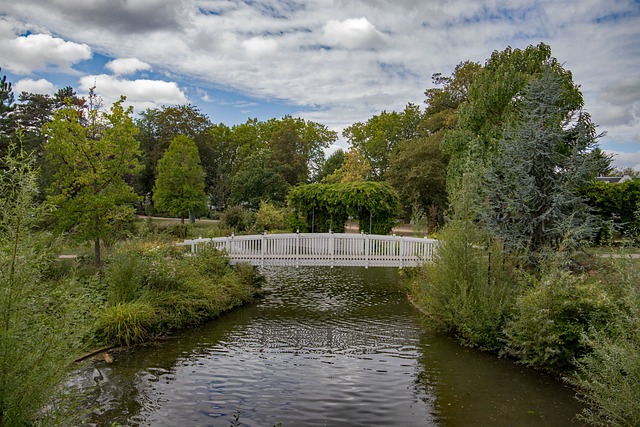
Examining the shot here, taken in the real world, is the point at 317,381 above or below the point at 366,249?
below

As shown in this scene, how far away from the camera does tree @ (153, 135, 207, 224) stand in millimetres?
30938

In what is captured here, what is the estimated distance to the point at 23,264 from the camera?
3725 mm

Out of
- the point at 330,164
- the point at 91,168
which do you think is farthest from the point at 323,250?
the point at 330,164

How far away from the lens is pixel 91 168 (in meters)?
12.0

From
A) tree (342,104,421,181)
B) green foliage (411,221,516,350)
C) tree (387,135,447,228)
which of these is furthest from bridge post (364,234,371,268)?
tree (342,104,421,181)

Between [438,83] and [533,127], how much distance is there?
22.2 meters

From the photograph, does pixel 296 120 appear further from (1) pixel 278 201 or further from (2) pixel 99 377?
(2) pixel 99 377

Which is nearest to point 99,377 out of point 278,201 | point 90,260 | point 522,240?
point 90,260

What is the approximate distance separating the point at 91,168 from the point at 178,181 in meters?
19.7

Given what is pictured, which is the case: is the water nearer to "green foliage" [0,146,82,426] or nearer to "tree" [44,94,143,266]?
"green foliage" [0,146,82,426]

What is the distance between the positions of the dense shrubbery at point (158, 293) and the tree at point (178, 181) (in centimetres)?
1973

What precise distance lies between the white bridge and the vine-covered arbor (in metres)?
4.65

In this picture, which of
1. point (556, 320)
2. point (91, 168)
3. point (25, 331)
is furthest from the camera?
point (91, 168)

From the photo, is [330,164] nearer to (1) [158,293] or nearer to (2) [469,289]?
(1) [158,293]
